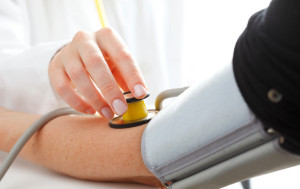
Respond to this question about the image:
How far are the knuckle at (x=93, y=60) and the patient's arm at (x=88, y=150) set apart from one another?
0.11m

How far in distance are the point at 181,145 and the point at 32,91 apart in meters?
0.56

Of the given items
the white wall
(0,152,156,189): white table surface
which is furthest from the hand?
the white wall

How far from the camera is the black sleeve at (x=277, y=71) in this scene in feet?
1.01

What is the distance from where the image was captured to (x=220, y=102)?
1.22ft

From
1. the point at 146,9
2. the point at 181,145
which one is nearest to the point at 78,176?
the point at 181,145

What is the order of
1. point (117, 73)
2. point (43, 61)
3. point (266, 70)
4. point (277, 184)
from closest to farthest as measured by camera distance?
point (266, 70) < point (117, 73) < point (43, 61) < point (277, 184)

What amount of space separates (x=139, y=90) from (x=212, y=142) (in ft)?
0.70

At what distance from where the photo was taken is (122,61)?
0.61m

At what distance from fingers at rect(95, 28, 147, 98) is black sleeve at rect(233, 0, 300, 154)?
25 centimetres

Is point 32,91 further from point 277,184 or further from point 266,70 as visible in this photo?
point 277,184

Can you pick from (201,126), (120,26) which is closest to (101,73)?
(201,126)

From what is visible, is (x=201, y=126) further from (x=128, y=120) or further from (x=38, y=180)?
(x=38, y=180)

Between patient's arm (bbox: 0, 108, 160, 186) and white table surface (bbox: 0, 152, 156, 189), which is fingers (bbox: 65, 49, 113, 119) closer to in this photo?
patient's arm (bbox: 0, 108, 160, 186)

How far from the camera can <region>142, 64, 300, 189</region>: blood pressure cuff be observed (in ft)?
1.12
